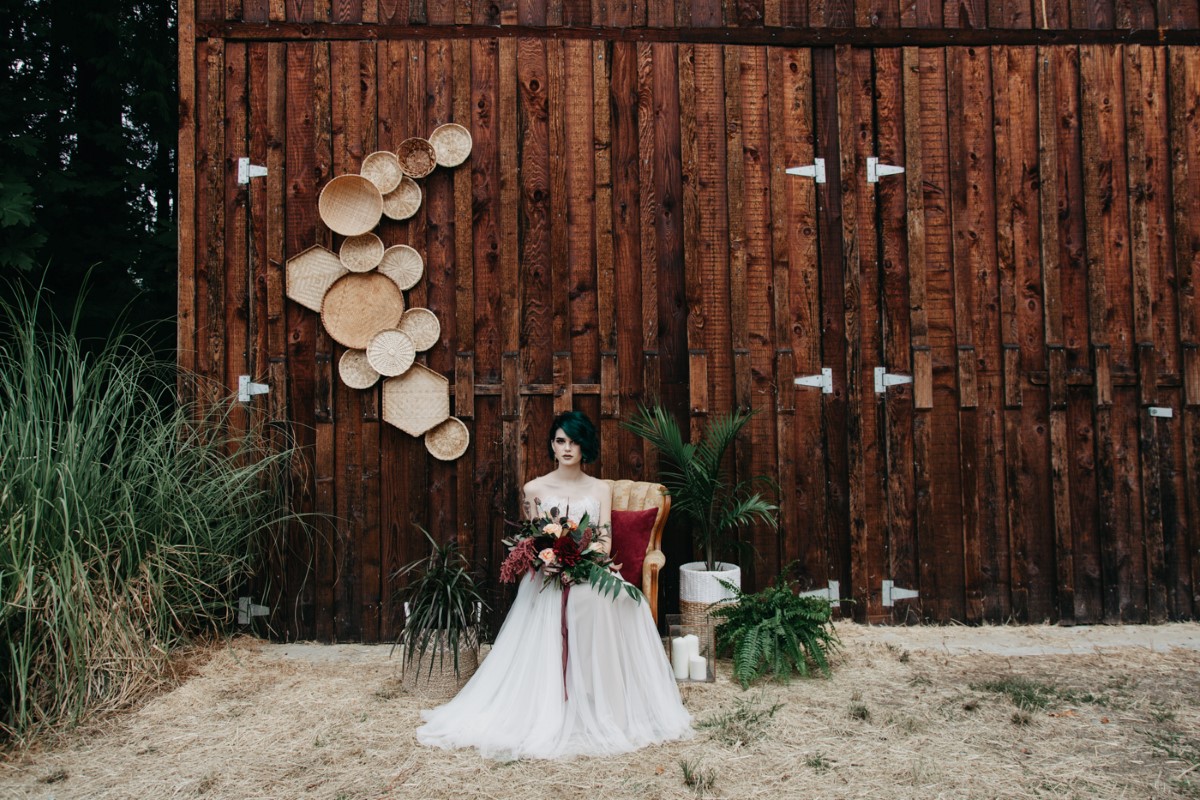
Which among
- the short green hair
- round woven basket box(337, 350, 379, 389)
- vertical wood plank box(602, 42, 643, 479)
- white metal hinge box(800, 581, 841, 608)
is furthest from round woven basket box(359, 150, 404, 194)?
white metal hinge box(800, 581, 841, 608)

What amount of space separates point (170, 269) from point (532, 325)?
3.43 m

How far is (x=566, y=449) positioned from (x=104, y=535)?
2.09 meters

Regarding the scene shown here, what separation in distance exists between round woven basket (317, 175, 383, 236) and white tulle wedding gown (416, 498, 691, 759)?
7.57 feet

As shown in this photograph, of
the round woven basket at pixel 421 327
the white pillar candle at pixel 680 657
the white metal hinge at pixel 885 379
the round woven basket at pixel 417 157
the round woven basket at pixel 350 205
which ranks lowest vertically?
the white pillar candle at pixel 680 657

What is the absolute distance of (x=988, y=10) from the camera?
462 centimetres

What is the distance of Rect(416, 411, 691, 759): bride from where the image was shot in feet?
9.57

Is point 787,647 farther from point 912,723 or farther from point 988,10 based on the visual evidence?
point 988,10

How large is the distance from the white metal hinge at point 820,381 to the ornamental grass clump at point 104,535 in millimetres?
2963

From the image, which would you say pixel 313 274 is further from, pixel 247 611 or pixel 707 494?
pixel 707 494

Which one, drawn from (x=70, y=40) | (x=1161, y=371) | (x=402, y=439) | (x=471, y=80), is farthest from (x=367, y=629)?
(x=70, y=40)

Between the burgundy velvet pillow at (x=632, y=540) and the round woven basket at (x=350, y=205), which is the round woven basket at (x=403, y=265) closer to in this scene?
the round woven basket at (x=350, y=205)

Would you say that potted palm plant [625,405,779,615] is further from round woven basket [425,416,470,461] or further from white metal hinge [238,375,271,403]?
white metal hinge [238,375,271,403]

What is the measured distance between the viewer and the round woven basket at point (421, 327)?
4.36 metres

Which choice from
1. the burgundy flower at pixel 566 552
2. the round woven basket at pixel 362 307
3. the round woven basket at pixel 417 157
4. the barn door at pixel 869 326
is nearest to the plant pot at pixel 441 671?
the burgundy flower at pixel 566 552
